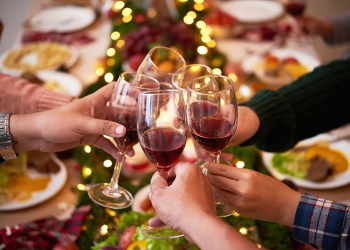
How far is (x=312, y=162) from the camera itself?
5.00ft

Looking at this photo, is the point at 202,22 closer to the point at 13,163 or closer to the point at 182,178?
the point at 13,163

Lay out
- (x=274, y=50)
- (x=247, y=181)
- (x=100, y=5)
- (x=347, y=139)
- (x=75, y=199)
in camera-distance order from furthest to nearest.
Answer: (x=100, y=5)
(x=274, y=50)
(x=347, y=139)
(x=75, y=199)
(x=247, y=181)

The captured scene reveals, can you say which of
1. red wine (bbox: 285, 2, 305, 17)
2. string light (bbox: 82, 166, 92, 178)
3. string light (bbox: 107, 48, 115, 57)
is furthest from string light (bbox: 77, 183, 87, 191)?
red wine (bbox: 285, 2, 305, 17)

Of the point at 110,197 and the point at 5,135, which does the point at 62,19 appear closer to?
the point at 5,135

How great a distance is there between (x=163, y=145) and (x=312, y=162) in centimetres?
78

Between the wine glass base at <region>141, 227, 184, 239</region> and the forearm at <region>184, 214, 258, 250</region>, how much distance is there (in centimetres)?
21

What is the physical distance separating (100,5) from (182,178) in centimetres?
212

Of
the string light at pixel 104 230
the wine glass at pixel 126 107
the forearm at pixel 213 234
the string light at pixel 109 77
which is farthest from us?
the string light at pixel 109 77

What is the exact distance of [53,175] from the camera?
5.06 ft

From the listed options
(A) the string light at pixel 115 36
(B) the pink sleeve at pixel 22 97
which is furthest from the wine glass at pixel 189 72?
(A) the string light at pixel 115 36

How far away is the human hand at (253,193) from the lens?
90 centimetres

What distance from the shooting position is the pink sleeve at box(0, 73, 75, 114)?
1.32 meters

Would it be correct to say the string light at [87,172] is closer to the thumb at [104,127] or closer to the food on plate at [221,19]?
the thumb at [104,127]

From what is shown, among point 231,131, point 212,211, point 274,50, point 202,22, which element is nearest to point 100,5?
point 202,22
